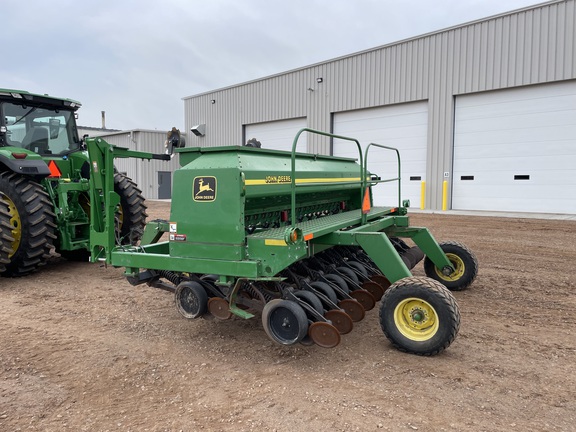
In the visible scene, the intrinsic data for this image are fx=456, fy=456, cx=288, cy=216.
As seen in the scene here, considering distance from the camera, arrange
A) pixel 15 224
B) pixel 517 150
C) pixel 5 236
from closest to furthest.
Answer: pixel 5 236
pixel 15 224
pixel 517 150

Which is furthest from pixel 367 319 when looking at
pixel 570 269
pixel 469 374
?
pixel 570 269

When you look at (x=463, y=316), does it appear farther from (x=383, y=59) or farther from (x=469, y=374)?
(x=383, y=59)

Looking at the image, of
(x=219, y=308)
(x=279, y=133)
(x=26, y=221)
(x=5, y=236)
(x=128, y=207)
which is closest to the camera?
(x=219, y=308)

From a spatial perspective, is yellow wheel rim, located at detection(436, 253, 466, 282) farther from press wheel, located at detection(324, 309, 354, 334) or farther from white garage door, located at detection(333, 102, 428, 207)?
white garage door, located at detection(333, 102, 428, 207)

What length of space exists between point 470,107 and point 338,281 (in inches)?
467

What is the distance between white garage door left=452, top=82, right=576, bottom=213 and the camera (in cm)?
1234

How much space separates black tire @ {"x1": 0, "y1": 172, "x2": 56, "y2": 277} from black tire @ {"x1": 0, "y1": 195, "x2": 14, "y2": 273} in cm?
9

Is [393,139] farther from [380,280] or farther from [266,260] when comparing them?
[266,260]

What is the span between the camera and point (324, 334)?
3.13 meters

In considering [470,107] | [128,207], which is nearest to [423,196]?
[470,107]

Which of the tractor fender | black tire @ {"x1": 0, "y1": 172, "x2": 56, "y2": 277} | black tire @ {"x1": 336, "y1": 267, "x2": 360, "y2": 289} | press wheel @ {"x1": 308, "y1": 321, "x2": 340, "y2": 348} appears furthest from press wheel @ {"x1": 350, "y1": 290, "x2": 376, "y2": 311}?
the tractor fender

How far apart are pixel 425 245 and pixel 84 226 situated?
179 inches

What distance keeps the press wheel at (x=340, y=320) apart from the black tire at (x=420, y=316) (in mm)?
285

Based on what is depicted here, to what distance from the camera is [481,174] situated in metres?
13.8
